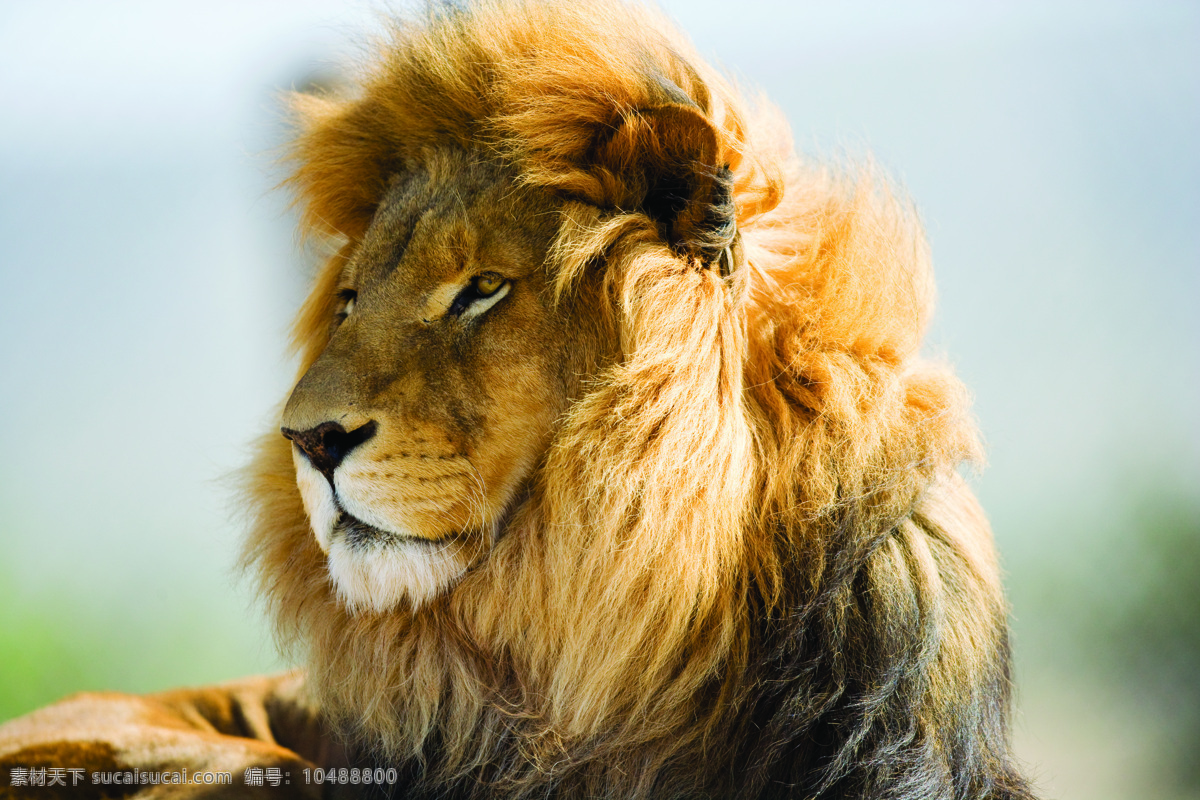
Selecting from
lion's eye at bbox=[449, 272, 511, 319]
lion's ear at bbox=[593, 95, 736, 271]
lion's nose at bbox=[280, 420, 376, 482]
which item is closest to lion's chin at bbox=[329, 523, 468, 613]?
lion's nose at bbox=[280, 420, 376, 482]

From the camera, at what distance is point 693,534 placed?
51.3 inches

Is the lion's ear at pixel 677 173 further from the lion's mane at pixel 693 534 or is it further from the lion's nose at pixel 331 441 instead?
the lion's nose at pixel 331 441

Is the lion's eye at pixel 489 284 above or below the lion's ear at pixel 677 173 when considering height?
below

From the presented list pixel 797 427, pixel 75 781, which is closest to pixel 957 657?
pixel 797 427

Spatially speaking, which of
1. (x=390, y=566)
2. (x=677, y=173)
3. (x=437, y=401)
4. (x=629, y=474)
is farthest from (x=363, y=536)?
(x=677, y=173)

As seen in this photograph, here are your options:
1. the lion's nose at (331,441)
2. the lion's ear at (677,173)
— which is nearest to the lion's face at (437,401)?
the lion's nose at (331,441)

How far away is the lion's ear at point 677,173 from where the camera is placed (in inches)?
50.9

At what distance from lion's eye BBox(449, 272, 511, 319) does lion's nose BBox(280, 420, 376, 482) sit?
8.9 inches

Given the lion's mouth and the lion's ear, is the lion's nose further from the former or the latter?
the lion's ear

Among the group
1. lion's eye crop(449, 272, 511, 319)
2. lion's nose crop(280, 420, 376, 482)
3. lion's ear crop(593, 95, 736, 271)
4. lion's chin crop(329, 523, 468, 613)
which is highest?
lion's ear crop(593, 95, 736, 271)

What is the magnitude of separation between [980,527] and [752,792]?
0.62 metres

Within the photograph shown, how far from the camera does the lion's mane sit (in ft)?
4.29

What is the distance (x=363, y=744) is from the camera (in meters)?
1.61

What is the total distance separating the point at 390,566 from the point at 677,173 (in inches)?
28.0
